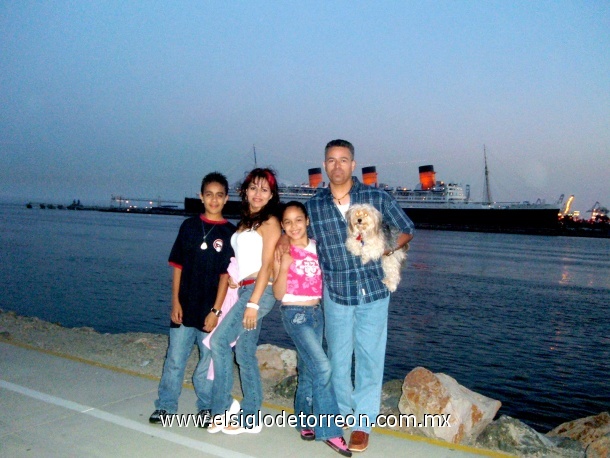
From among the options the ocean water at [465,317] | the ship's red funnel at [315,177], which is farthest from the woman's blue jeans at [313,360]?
the ship's red funnel at [315,177]

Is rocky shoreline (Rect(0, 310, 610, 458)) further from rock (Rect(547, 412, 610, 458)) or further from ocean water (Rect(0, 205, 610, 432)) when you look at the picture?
ocean water (Rect(0, 205, 610, 432))

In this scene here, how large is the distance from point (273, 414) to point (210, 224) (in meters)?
1.35

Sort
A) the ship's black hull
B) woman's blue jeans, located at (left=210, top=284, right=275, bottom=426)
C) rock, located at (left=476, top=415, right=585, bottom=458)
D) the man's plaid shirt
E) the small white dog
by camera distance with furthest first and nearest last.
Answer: the ship's black hull < rock, located at (left=476, top=415, right=585, bottom=458) < woman's blue jeans, located at (left=210, top=284, right=275, bottom=426) < the man's plaid shirt < the small white dog

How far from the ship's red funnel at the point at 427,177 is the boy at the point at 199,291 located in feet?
278

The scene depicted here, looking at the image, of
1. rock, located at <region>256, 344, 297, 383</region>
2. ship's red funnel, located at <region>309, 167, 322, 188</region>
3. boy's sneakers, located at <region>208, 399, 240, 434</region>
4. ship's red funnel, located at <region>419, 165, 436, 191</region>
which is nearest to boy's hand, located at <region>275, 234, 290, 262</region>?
boy's sneakers, located at <region>208, 399, 240, 434</region>

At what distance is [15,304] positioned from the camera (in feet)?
45.0

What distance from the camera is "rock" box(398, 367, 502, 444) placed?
3.95 m

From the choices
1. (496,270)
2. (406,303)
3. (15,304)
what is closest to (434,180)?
(496,270)

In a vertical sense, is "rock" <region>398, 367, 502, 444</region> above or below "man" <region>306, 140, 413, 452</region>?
below

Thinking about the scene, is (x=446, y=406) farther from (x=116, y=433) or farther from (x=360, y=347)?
(x=116, y=433)

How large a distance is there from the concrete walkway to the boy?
21 centimetres

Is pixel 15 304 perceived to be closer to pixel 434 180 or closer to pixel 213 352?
pixel 213 352

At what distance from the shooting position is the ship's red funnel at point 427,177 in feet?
281

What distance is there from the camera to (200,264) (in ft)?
11.5
